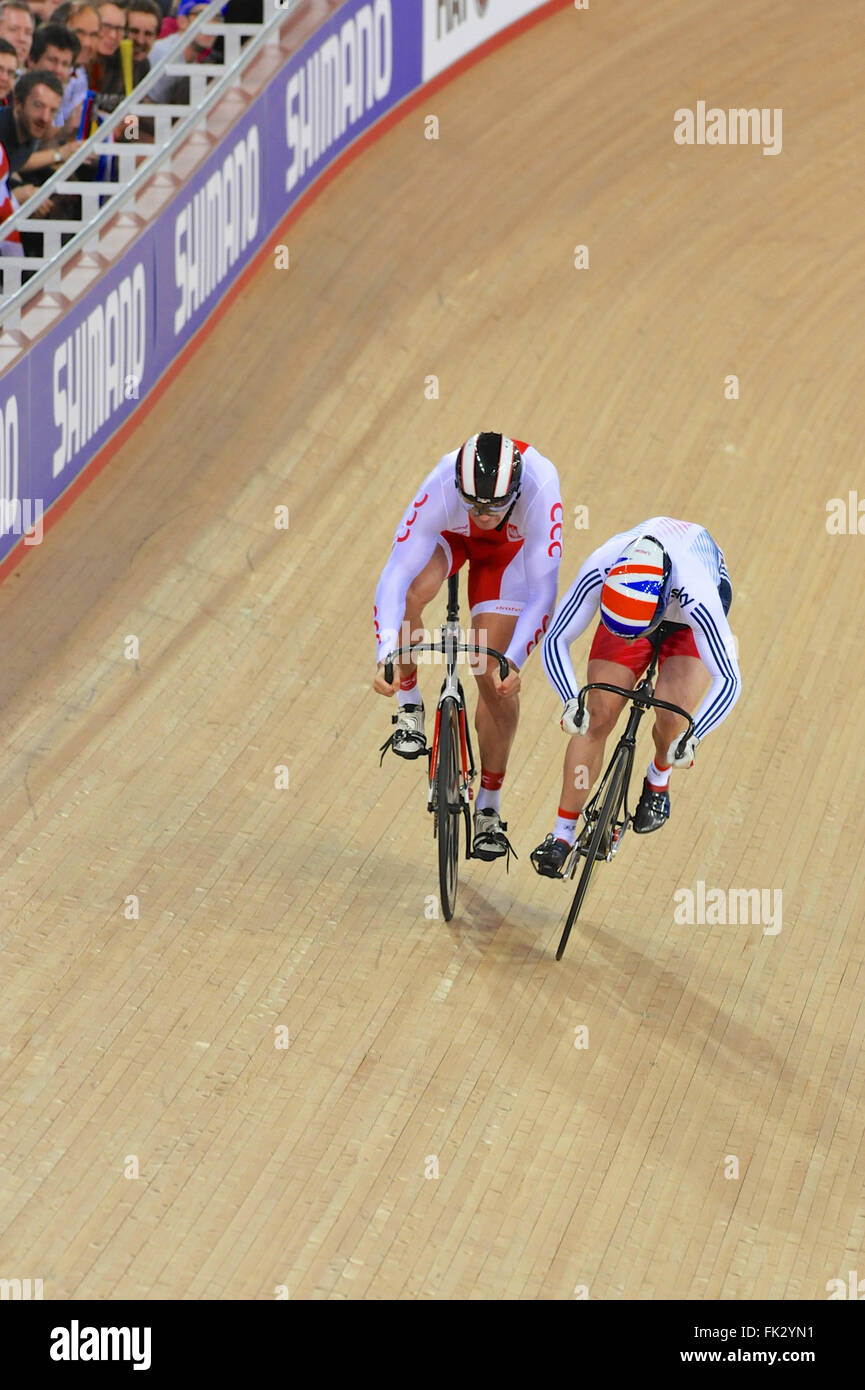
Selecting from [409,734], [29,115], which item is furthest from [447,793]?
[29,115]

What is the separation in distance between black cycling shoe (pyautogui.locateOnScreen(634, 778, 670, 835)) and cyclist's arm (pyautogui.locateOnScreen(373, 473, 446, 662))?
912 millimetres

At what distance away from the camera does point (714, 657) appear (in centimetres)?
445

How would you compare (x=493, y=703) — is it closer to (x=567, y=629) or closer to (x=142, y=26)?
(x=567, y=629)

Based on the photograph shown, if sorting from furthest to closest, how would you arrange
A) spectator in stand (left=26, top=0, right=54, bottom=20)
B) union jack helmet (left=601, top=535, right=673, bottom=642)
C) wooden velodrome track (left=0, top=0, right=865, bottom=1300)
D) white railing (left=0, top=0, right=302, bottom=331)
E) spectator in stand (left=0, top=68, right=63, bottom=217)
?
spectator in stand (left=26, top=0, right=54, bottom=20) < spectator in stand (left=0, top=68, right=63, bottom=217) < white railing (left=0, top=0, right=302, bottom=331) < union jack helmet (left=601, top=535, right=673, bottom=642) < wooden velodrome track (left=0, top=0, right=865, bottom=1300)

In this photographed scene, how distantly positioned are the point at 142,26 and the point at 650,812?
17.9 ft

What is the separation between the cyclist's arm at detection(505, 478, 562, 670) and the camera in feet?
15.0

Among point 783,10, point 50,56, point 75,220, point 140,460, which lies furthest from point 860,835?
point 783,10

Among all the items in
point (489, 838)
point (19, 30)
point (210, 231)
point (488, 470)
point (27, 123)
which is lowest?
point (489, 838)

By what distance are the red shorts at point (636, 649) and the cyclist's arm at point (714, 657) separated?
14 cm

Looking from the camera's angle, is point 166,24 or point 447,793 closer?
point 447,793

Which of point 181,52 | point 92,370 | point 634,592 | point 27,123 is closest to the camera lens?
point 634,592

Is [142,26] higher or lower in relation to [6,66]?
higher

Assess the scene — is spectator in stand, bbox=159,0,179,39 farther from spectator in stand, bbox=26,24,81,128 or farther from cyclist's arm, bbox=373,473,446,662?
cyclist's arm, bbox=373,473,446,662

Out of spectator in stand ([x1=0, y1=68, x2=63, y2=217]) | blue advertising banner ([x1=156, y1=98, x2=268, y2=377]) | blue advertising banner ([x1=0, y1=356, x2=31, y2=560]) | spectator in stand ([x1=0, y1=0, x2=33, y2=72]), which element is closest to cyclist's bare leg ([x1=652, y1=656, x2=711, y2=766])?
blue advertising banner ([x1=0, y1=356, x2=31, y2=560])
